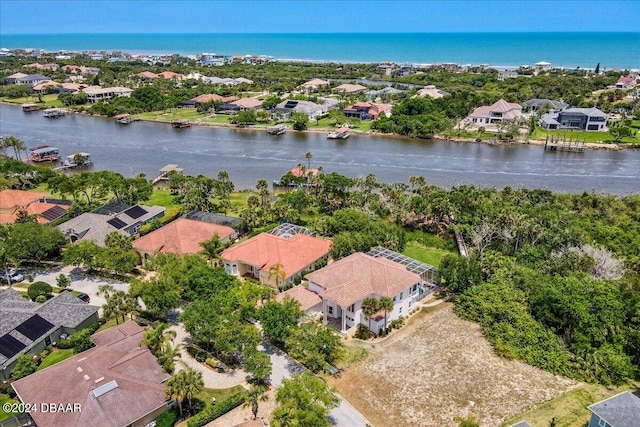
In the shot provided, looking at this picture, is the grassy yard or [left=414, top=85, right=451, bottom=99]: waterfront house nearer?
[left=414, top=85, right=451, bottom=99]: waterfront house

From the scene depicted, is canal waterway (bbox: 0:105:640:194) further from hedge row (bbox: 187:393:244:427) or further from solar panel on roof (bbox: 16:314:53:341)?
hedge row (bbox: 187:393:244:427)

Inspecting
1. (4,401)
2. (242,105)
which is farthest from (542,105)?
(4,401)

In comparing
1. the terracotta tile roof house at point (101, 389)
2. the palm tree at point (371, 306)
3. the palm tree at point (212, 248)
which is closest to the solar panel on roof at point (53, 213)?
the palm tree at point (212, 248)

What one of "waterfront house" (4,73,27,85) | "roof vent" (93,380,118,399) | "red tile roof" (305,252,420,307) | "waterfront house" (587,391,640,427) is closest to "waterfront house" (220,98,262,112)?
"waterfront house" (4,73,27,85)

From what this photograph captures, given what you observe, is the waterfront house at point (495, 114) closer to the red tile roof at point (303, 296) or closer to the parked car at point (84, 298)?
the red tile roof at point (303, 296)

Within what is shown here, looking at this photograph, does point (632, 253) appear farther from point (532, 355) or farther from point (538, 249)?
point (532, 355)

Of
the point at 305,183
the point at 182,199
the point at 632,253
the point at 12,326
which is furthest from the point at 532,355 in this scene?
the point at 182,199
